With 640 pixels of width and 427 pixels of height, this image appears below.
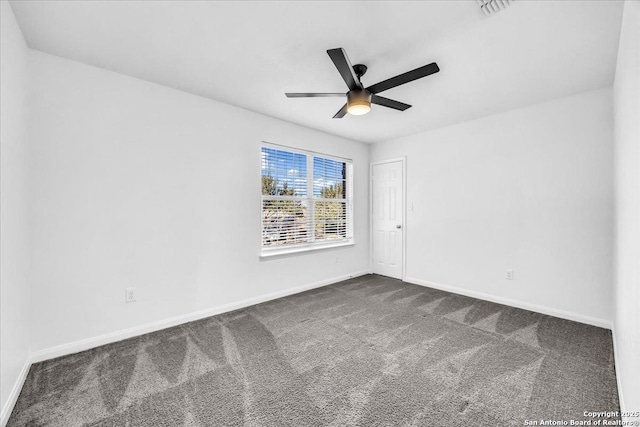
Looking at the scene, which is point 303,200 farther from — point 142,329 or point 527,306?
point 527,306

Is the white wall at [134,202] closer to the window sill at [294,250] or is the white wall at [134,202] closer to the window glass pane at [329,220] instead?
the window sill at [294,250]

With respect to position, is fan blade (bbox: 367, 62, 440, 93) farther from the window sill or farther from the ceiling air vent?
the window sill

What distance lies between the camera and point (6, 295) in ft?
5.59

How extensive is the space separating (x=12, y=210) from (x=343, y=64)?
7.98ft

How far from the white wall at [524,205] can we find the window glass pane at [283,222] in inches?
71.6

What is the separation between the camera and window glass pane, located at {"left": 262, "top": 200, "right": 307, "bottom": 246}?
377 cm

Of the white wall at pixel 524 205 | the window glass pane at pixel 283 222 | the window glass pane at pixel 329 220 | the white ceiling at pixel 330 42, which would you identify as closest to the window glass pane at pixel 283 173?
the window glass pane at pixel 283 222

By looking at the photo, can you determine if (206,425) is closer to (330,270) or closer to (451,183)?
(330,270)

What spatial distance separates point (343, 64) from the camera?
1974mm

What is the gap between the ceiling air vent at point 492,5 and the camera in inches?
66.7

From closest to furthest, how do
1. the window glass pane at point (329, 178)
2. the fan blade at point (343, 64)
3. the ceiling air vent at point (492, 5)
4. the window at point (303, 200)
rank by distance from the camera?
1. the ceiling air vent at point (492, 5)
2. the fan blade at point (343, 64)
3. the window at point (303, 200)
4. the window glass pane at point (329, 178)

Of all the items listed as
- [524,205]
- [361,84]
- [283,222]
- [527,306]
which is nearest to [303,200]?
[283,222]

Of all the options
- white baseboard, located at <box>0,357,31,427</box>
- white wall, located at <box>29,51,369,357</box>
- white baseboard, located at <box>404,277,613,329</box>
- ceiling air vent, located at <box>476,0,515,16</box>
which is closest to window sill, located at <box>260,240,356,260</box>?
white wall, located at <box>29,51,369,357</box>

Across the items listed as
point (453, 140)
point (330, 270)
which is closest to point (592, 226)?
point (453, 140)
